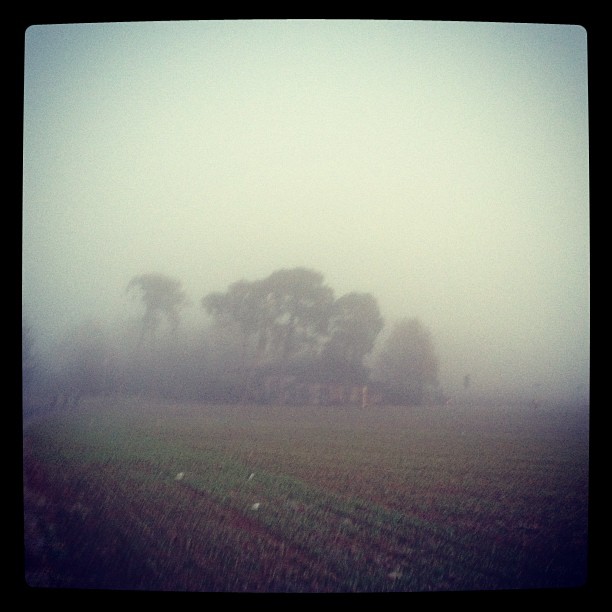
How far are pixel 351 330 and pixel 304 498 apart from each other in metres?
0.77

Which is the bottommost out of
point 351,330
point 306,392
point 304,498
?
point 304,498

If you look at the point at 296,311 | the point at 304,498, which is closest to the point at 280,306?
the point at 296,311

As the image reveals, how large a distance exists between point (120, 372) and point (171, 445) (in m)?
0.40

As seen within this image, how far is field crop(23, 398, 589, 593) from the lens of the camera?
5.69 feet

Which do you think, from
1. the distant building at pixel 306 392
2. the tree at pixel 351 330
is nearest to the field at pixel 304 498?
the distant building at pixel 306 392

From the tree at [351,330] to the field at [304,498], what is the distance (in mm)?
237

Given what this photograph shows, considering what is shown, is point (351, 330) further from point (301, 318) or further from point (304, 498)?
point (304, 498)

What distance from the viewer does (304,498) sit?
71.2 inches

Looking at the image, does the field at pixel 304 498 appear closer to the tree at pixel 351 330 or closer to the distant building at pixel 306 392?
the distant building at pixel 306 392

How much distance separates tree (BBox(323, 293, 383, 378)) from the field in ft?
0.78

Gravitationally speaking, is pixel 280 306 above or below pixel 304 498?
above

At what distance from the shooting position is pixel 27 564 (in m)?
1.78

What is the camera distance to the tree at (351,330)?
1.82 m
